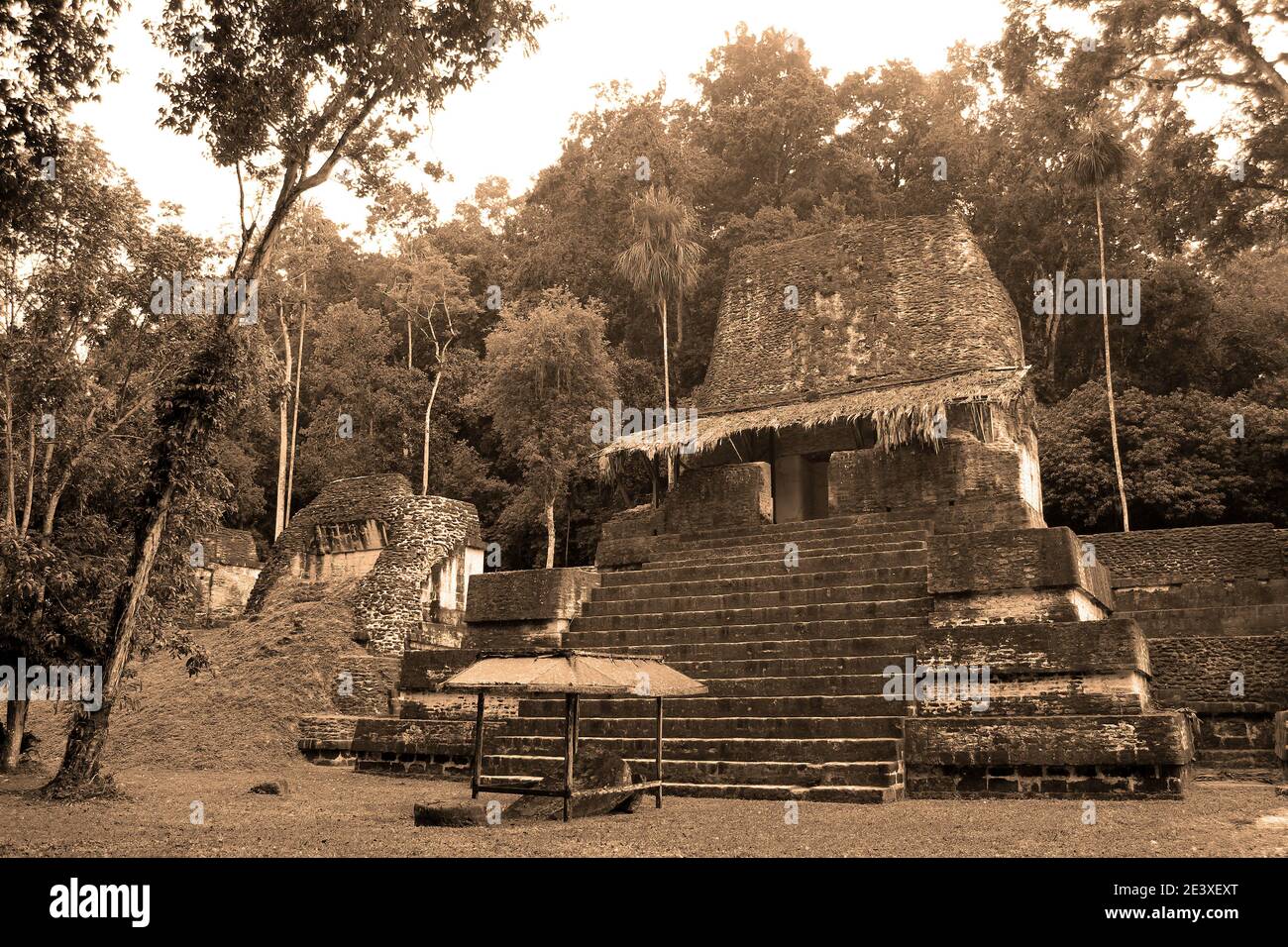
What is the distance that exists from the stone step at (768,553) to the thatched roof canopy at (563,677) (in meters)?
4.94

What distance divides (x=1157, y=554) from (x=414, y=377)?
1831cm

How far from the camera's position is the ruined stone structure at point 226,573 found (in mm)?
18969

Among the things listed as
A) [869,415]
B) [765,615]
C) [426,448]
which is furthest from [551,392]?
[765,615]

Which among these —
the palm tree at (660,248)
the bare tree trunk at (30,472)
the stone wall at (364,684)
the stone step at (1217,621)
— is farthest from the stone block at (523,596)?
the palm tree at (660,248)

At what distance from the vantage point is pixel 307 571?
668 inches

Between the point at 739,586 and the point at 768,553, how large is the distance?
3.13ft

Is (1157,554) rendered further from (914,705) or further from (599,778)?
(599,778)

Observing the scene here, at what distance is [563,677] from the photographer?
20.5 ft

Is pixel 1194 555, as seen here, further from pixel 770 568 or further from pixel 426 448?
pixel 426 448

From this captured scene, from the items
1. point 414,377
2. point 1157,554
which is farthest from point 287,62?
point 414,377

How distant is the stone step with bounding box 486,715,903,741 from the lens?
808 centimetres

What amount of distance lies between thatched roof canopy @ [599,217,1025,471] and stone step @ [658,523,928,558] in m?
1.33

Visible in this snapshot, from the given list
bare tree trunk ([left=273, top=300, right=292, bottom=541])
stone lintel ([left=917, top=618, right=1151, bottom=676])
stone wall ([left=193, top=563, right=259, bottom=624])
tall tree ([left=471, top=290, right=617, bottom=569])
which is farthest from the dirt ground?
bare tree trunk ([left=273, top=300, right=292, bottom=541])

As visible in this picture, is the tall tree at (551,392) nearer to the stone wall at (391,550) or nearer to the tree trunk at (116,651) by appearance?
the stone wall at (391,550)
